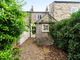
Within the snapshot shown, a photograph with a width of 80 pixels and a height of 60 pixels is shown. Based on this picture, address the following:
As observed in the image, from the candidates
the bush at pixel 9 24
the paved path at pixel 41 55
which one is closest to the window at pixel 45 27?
the paved path at pixel 41 55

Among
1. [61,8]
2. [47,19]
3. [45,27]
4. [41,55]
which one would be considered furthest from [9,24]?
[61,8]

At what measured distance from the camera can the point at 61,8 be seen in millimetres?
35156

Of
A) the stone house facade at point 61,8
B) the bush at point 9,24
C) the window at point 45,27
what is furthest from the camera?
the stone house facade at point 61,8

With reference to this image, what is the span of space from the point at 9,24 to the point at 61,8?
2466 centimetres

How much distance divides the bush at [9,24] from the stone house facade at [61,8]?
2319 centimetres

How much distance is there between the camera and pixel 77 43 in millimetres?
17641

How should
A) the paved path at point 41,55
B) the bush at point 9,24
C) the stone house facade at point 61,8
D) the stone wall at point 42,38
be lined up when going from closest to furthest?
the bush at point 9,24, the paved path at point 41,55, the stone wall at point 42,38, the stone house facade at point 61,8

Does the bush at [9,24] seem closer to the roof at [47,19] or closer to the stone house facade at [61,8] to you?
the roof at [47,19]

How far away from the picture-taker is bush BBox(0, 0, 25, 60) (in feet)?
34.8

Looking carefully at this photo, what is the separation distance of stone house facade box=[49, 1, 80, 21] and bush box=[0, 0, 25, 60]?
23195 mm

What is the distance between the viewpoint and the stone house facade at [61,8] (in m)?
35.0

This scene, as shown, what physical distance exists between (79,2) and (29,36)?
10709mm

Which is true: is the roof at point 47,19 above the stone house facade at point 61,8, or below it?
below

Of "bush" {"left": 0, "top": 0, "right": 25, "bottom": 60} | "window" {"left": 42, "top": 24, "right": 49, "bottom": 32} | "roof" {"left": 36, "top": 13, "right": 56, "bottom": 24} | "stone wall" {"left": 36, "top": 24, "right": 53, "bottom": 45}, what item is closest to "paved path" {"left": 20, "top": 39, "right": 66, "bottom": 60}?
"stone wall" {"left": 36, "top": 24, "right": 53, "bottom": 45}
